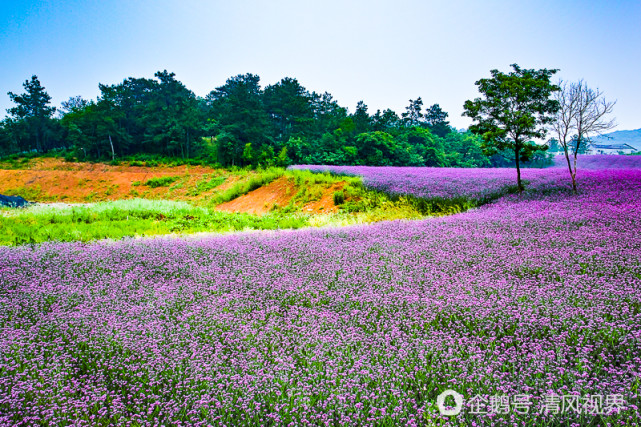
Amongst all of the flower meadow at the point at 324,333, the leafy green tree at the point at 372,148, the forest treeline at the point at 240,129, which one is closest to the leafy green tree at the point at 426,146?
the forest treeline at the point at 240,129

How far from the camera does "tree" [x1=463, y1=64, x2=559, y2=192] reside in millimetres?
11250

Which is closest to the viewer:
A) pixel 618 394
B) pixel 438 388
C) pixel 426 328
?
pixel 618 394

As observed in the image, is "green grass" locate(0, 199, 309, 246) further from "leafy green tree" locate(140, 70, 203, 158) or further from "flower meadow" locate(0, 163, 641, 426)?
"leafy green tree" locate(140, 70, 203, 158)

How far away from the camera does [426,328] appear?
9.41 ft

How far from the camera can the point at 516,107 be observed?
38.4 ft

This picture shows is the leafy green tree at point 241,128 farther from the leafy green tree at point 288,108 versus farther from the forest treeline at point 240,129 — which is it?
the leafy green tree at point 288,108

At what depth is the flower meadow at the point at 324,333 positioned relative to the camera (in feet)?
6.89

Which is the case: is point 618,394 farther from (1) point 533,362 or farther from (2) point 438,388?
(2) point 438,388

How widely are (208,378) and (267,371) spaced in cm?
39

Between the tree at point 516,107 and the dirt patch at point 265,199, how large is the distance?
8.46 m

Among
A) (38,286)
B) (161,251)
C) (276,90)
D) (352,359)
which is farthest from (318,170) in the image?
(276,90)

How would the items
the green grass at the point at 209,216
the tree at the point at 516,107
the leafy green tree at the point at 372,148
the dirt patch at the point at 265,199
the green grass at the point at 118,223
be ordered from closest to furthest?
the green grass at the point at 118,223 < the green grass at the point at 209,216 < the tree at the point at 516,107 < the dirt patch at the point at 265,199 < the leafy green tree at the point at 372,148

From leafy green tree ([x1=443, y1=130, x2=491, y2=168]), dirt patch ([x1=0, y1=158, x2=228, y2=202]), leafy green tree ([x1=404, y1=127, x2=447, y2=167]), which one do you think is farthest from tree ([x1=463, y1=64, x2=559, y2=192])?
leafy green tree ([x1=443, y1=130, x2=491, y2=168])

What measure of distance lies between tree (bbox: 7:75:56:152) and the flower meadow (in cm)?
5253
